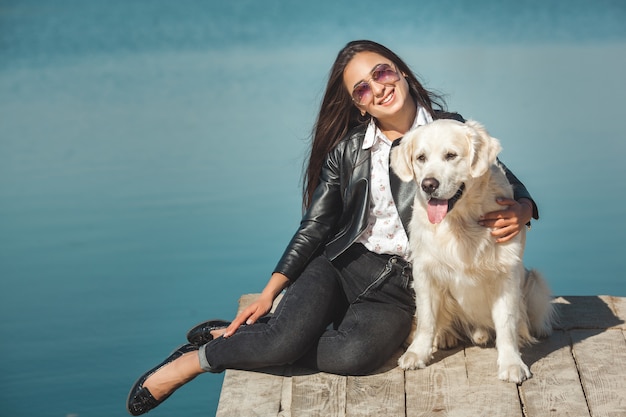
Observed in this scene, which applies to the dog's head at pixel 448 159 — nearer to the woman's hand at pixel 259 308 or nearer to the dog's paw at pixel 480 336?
the dog's paw at pixel 480 336

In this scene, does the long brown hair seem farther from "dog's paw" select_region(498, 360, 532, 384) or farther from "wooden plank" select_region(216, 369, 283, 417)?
"dog's paw" select_region(498, 360, 532, 384)

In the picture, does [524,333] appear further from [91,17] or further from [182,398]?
[91,17]

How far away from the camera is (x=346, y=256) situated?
3.68 meters

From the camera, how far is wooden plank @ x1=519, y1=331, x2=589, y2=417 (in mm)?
2986

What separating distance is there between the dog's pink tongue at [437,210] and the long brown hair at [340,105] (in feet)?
2.33

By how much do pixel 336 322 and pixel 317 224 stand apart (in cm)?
43

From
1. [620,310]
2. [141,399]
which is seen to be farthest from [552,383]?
[141,399]

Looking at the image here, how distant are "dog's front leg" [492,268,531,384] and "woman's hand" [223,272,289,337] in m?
0.91

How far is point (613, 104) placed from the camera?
378 inches

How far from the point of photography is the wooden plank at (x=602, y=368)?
3006 millimetres

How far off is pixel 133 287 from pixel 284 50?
24.0ft

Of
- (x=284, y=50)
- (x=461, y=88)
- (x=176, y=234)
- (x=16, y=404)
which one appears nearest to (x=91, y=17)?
(x=284, y=50)

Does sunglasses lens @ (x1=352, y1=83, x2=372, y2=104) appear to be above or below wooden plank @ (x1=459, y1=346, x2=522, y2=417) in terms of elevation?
above

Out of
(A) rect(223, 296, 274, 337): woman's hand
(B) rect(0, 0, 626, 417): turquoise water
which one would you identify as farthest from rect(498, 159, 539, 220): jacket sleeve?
(B) rect(0, 0, 626, 417): turquoise water
